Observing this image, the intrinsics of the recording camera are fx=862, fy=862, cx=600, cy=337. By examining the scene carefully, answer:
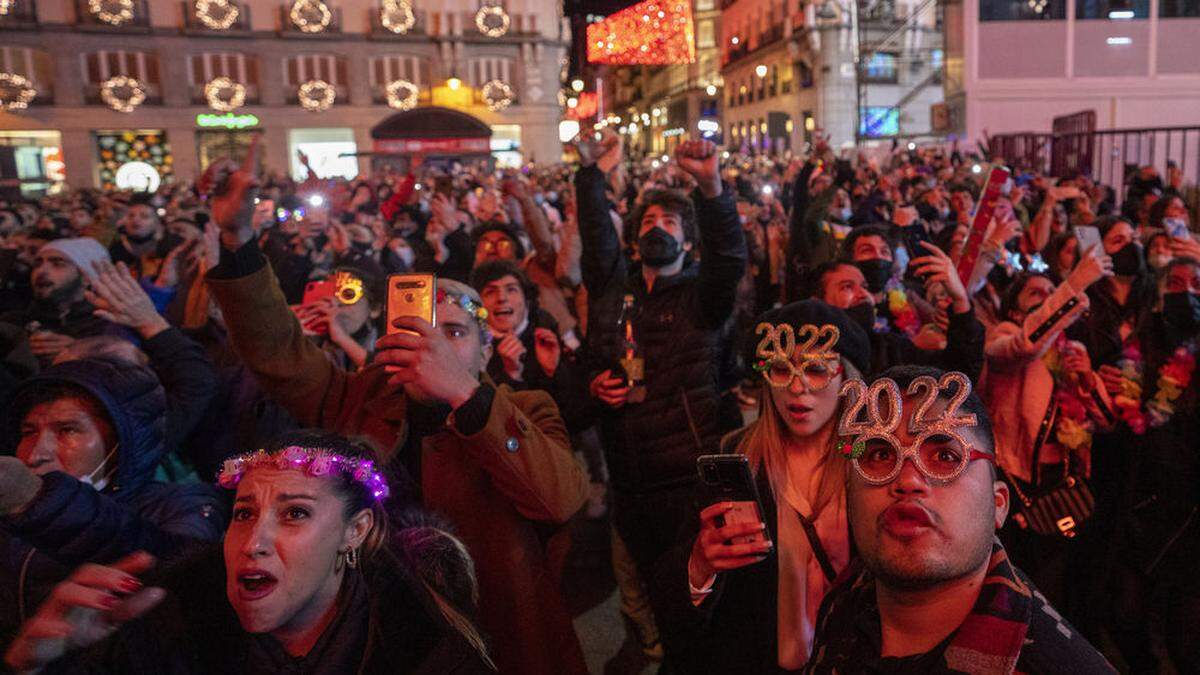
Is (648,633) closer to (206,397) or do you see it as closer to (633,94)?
(206,397)

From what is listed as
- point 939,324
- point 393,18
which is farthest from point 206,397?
point 393,18

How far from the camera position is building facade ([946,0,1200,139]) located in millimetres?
26688

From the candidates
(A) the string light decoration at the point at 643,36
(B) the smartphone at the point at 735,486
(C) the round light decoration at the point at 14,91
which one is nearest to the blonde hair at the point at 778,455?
(B) the smartphone at the point at 735,486

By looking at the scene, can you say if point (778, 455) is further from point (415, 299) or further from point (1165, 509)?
point (1165, 509)

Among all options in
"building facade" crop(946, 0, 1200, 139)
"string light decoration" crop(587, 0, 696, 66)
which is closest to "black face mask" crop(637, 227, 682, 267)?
"string light decoration" crop(587, 0, 696, 66)

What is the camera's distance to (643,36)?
8.60 meters

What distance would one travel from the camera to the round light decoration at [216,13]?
138 feet

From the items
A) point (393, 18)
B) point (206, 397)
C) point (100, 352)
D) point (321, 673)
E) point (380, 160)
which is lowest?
point (321, 673)

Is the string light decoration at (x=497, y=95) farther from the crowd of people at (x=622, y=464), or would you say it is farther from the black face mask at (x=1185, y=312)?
the black face mask at (x=1185, y=312)

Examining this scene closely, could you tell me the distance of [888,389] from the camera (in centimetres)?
179

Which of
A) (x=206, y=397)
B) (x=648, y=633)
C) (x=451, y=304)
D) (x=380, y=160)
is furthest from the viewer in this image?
(x=380, y=160)

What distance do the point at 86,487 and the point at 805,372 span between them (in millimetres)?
1872

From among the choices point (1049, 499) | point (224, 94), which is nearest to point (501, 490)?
point (1049, 499)

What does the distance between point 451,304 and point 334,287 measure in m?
1.53
